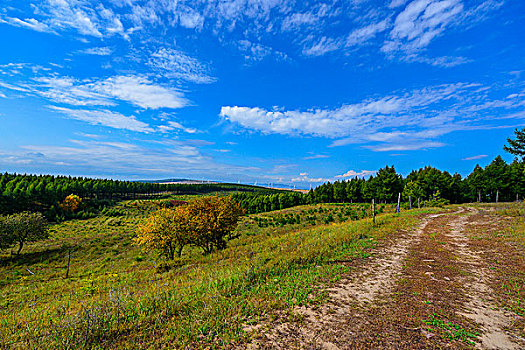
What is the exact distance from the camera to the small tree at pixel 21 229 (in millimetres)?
37281

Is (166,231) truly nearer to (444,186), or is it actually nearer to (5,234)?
(5,234)

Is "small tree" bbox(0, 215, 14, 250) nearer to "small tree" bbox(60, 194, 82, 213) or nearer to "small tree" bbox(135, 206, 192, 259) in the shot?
"small tree" bbox(135, 206, 192, 259)

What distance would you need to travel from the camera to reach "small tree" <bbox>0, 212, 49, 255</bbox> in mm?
37281

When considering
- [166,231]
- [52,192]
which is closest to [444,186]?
[166,231]

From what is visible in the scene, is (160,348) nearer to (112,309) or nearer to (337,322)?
(112,309)

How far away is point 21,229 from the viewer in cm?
3900

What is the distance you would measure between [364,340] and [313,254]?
6.95 m

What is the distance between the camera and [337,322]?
18.7ft

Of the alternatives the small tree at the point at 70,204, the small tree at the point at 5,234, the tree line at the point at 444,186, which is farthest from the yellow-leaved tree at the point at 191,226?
the small tree at the point at 70,204

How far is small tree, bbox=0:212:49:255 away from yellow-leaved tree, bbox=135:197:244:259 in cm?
3316

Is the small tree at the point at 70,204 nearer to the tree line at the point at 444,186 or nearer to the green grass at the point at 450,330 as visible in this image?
the tree line at the point at 444,186

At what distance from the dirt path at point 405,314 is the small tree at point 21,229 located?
55788mm

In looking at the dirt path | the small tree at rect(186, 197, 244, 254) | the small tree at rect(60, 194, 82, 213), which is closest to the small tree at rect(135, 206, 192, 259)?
the small tree at rect(186, 197, 244, 254)

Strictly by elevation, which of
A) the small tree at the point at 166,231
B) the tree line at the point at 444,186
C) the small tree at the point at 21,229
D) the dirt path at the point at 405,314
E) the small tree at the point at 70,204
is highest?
the tree line at the point at 444,186
